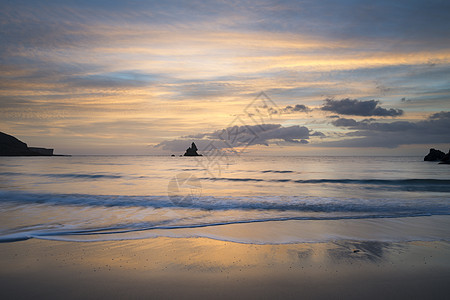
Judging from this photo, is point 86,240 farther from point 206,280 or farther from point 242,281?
point 242,281

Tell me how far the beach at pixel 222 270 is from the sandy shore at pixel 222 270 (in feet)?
0.05

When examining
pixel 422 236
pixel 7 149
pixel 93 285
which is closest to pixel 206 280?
pixel 93 285

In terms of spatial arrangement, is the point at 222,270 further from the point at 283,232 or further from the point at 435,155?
the point at 435,155

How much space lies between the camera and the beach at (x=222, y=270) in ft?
12.5

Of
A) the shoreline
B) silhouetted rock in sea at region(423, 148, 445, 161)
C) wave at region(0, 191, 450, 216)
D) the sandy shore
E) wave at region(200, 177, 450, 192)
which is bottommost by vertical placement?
wave at region(200, 177, 450, 192)

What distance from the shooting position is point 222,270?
453cm

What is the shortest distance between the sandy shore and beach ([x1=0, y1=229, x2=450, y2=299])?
1cm

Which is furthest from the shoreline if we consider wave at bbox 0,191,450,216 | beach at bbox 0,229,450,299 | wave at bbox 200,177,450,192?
wave at bbox 200,177,450,192

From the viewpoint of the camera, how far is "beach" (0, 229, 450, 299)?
12.5ft

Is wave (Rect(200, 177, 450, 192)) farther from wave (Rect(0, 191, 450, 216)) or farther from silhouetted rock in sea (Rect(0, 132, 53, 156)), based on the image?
silhouetted rock in sea (Rect(0, 132, 53, 156))

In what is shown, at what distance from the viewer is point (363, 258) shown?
5.13m

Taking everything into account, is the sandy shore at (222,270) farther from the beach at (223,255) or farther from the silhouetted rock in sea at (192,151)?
the silhouetted rock in sea at (192,151)

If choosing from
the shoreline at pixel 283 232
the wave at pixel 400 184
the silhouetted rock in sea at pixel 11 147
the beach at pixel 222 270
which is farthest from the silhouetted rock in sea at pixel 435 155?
the silhouetted rock in sea at pixel 11 147

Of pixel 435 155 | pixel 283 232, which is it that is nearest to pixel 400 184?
pixel 283 232
